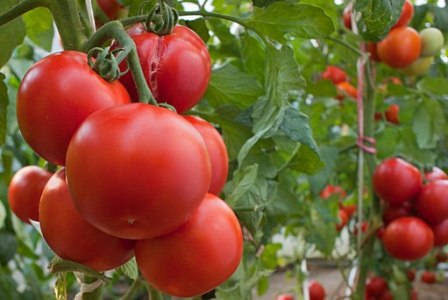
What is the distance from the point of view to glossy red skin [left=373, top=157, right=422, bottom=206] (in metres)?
1.22

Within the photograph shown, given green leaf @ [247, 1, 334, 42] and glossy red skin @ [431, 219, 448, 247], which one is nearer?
green leaf @ [247, 1, 334, 42]

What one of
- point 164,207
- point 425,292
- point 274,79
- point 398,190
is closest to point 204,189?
point 164,207

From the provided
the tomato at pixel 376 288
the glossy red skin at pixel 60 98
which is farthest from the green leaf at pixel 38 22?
the tomato at pixel 376 288

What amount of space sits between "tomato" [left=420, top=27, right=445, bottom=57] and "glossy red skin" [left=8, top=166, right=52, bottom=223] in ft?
3.29

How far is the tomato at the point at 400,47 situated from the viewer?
122 centimetres

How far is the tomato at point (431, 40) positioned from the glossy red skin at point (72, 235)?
1.07 meters

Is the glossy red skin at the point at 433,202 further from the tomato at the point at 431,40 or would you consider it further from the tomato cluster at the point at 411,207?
the tomato at the point at 431,40

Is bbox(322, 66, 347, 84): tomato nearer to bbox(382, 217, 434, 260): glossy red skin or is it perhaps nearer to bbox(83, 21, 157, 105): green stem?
bbox(382, 217, 434, 260): glossy red skin

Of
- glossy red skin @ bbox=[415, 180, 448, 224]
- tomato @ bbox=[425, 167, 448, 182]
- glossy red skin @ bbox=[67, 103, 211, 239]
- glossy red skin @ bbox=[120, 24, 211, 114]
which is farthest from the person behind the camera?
tomato @ bbox=[425, 167, 448, 182]

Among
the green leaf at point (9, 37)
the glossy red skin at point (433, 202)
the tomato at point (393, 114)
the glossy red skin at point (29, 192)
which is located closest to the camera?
the glossy red skin at point (29, 192)

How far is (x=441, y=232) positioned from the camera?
4.28 feet

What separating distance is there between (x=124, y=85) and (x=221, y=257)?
0.15 meters

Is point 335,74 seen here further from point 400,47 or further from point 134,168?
point 134,168

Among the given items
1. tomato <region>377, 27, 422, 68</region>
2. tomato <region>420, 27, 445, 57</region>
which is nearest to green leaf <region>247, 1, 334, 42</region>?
tomato <region>377, 27, 422, 68</region>
